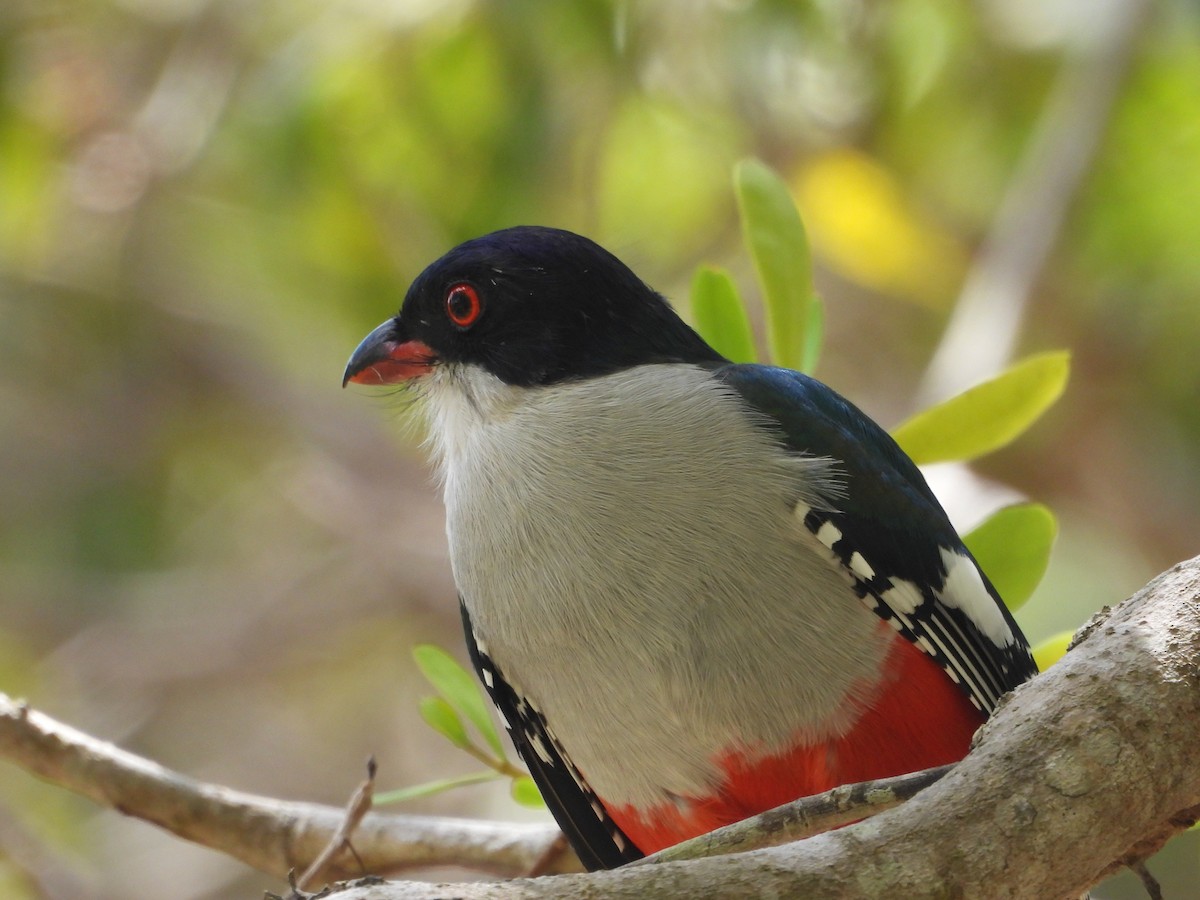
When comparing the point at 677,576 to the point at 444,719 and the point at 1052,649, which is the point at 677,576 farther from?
the point at 1052,649

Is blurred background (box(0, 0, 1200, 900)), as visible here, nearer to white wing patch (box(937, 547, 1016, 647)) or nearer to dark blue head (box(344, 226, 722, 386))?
dark blue head (box(344, 226, 722, 386))

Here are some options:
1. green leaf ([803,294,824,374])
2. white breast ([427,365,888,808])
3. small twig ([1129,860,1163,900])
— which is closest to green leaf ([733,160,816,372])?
green leaf ([803,294,824,374])

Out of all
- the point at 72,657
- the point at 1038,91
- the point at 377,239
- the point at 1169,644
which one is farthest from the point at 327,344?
the point at 1169,644

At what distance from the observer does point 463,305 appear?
10.5 ft

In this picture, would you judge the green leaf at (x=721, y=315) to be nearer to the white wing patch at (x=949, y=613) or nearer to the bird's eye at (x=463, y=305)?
the bird's eye at (x=463, y=305)

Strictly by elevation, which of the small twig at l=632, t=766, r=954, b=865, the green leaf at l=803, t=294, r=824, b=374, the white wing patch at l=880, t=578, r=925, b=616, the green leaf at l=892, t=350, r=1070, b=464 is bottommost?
the small twig at l=632, t=766, r=954, b=865

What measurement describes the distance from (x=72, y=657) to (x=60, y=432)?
5.63ft

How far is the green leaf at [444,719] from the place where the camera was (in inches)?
116

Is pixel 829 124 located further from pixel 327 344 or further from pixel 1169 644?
pixel 1169 644

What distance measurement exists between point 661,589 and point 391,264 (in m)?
3.80

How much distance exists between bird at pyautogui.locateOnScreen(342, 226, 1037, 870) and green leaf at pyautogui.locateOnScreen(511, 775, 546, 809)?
0.50 feet

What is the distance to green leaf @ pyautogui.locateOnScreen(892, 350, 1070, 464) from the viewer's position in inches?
116

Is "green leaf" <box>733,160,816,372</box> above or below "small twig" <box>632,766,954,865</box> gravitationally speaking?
above

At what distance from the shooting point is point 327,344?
691 centimetres
